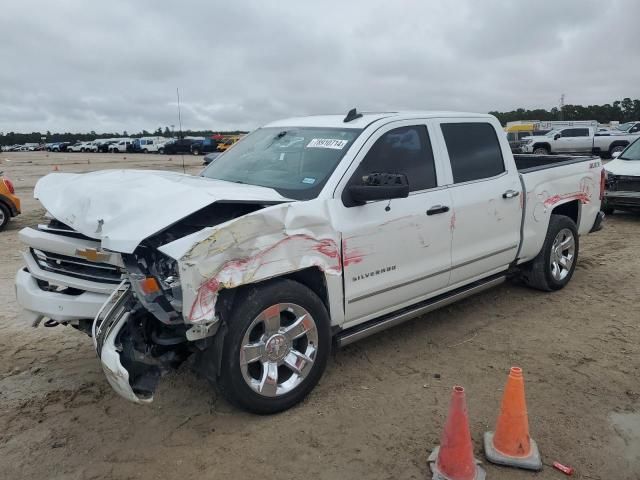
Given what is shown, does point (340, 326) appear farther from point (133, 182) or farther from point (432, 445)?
point (133, 182)

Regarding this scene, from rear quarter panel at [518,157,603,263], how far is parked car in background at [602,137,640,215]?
4.40 meters

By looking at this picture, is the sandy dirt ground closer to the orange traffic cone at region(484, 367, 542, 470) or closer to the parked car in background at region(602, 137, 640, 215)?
the orange traffic cone at region(484, 367, 542, 470)

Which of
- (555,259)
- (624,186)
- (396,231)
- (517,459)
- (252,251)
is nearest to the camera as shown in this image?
(517,459)

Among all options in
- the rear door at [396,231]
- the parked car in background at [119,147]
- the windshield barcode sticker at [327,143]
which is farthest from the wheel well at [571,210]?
the parked car in background at [119,147]

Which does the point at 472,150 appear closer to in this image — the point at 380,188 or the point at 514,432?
the point at 380,188

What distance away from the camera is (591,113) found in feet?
311

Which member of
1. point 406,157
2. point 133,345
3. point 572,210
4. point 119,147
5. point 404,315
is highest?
point 119,147

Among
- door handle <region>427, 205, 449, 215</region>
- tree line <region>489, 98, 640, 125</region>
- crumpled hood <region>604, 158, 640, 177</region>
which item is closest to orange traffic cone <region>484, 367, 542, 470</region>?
door handle <region>427, 205, 449, 215</region>

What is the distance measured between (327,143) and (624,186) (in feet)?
27.4

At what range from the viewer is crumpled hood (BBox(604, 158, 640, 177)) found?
10.3 meters

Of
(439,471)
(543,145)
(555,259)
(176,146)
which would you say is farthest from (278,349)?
(176,146)

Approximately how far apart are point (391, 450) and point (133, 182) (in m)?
2.46

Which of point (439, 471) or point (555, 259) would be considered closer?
point (439, 471)

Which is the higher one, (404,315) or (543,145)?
(543,145)
